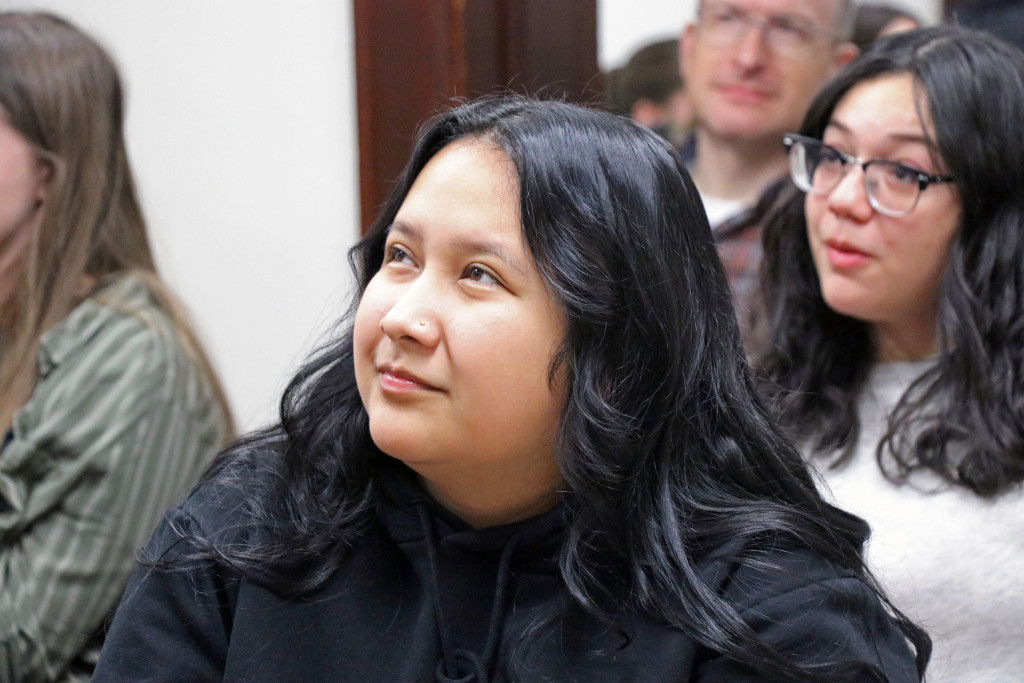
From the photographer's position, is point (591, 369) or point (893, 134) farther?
point (893, 134)

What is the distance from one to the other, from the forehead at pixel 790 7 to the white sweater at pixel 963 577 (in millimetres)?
1027

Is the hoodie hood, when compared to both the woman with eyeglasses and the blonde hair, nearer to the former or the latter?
the woman with eyeglasses

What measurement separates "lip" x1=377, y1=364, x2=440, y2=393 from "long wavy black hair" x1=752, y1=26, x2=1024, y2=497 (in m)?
0.63

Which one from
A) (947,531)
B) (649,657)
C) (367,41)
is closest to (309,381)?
(649,657)

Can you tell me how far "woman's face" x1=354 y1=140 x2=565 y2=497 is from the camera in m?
1.18

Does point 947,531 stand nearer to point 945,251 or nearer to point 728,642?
point 945,251

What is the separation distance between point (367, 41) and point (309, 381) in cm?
64

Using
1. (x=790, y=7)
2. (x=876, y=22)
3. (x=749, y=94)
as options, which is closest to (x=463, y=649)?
(x=749, y=94)

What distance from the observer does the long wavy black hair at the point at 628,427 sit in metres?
1.21

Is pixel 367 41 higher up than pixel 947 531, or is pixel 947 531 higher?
pixel 367 41

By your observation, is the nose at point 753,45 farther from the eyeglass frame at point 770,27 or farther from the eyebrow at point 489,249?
the eyebrow at point 489,249

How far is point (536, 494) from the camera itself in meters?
1.30

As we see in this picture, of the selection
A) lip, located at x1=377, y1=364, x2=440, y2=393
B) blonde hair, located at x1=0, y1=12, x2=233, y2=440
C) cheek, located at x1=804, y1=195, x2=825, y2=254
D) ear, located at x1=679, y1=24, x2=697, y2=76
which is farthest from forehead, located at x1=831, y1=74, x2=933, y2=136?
blonde hair, located at x1=0, y1=12, x2=233, y2=440

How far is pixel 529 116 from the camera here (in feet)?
4.18
